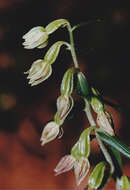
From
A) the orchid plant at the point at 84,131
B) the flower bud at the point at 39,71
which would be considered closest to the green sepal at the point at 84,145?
the orchid plant at the point at 84,131

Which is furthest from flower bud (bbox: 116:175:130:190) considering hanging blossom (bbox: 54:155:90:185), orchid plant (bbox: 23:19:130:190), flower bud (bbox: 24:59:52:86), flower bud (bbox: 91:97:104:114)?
flower bud (bbox: 24:59:52:86)

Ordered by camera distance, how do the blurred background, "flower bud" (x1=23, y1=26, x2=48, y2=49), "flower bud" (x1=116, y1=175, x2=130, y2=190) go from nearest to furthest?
"flower bud" (x1=116, y1=175, x2=130, y2=190)
"flower bud" (x1=23, y1=26, x2=48, y2=49)
the blurred background

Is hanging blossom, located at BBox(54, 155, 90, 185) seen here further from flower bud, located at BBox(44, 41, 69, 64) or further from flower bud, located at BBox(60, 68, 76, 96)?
flower bud, located at BBox(44, 41, 69, 64)

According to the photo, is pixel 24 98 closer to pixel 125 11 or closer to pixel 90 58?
pixel 90 58

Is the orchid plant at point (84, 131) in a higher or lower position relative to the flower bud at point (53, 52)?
lower

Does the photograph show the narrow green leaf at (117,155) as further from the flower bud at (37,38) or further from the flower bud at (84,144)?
the flower bud at (37,38)

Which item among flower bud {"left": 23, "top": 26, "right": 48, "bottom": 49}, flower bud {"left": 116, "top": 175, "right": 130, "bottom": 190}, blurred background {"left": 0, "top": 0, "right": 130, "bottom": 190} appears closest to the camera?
flower bud {"left": 116, "top": 175, "right": 130, "bottom": 190}

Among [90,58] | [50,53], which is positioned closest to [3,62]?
[90,58]

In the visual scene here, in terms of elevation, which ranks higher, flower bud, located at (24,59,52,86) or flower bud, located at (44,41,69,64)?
flower bud, located at (44,41,69,64)
